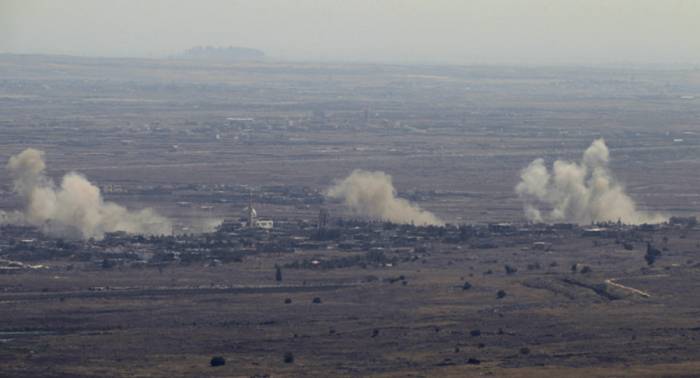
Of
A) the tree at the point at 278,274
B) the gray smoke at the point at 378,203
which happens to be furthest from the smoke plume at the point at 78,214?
the tree at the point at 278,274

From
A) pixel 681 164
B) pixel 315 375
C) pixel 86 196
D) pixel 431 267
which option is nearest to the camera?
pixel 315 375

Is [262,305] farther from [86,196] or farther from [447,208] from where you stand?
[447,208]

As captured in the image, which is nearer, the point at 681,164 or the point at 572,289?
the point at 572,289

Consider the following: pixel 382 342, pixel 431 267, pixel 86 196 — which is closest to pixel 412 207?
pixel 86 196

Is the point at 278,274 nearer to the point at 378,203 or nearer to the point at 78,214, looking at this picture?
the point at 78,214

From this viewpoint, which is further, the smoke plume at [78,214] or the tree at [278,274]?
the smoke plume at [78,214]

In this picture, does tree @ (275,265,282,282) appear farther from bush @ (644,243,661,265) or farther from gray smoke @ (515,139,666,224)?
gray smoke @ (515,139,666,224)

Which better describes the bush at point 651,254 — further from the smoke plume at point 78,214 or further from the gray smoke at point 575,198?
the smoke plume at point 78,214
